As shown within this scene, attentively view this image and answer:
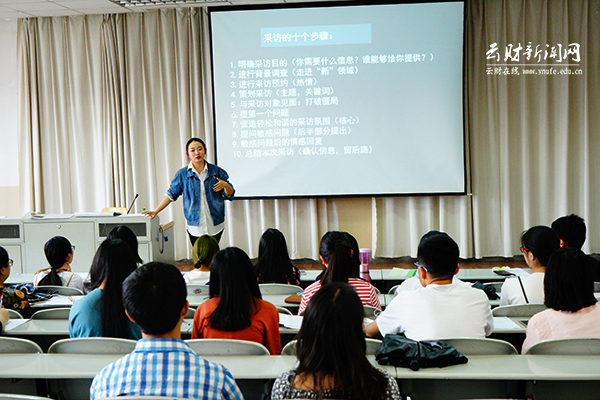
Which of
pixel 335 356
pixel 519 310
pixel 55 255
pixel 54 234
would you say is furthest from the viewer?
pixel 54 234

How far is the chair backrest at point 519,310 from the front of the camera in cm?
260

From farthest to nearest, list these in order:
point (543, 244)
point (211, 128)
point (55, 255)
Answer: point (211, 128) < point (55, 255) < point (543, 244)

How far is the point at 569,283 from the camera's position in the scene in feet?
7.15

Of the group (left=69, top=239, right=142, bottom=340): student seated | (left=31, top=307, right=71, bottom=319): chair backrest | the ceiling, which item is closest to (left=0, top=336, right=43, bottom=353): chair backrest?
(left=69, top=239, right=142, bottom=340): student seated

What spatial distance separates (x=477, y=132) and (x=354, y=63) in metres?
1.65

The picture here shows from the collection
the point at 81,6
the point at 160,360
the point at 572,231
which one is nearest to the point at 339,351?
the point at 160,360

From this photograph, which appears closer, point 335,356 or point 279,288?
point 335,356

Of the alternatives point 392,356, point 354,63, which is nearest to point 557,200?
point 354,63

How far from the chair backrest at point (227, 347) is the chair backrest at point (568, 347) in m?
1.04

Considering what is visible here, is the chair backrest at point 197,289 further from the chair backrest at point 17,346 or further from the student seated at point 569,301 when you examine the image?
the student seated at point 569,301

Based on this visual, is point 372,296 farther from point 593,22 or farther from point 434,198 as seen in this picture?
point 593,22

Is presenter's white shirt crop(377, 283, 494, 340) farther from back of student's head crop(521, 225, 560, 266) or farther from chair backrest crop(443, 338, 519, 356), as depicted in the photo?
back of student's head crop(521, 225, 560, 266)

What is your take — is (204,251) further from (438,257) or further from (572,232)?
(572,232)

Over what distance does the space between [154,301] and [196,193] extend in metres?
3.80
